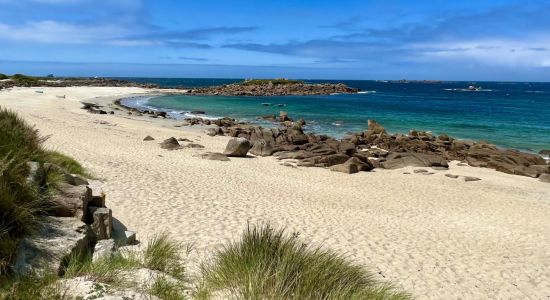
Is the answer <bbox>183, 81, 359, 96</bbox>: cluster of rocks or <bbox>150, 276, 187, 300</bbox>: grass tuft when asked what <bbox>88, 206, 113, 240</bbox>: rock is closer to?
<bbox>150, 276, 187, 300</bbox>: grass tuft

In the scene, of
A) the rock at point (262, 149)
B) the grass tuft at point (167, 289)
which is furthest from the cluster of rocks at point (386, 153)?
the grass tuft at point (167, 289)

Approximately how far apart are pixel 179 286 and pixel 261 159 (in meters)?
17.7

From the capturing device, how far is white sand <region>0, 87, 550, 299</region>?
9.44m

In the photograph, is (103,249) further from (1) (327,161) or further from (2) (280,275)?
(1) (327,161)

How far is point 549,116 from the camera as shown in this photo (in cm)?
5550

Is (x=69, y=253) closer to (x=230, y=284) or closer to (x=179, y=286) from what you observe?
(x=179, y=286)

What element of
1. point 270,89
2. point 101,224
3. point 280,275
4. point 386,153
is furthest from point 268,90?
point 280,275

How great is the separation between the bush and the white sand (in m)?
1.99

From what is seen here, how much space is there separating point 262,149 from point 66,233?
18.8 m

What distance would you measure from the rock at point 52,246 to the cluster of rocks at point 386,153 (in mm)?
15395

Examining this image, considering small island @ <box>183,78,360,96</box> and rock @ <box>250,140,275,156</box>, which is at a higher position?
small island @ <box>183,78,360,96</box>

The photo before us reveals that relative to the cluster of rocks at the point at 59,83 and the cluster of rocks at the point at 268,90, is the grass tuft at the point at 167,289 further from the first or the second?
the cluster of rocks at the point at 268,90

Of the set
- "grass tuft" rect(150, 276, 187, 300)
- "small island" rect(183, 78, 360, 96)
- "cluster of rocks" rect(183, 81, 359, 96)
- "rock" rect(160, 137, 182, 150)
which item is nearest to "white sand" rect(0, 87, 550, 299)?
"rock" rect(160, 137, 182, 150)

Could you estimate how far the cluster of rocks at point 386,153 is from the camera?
22.4 meters
